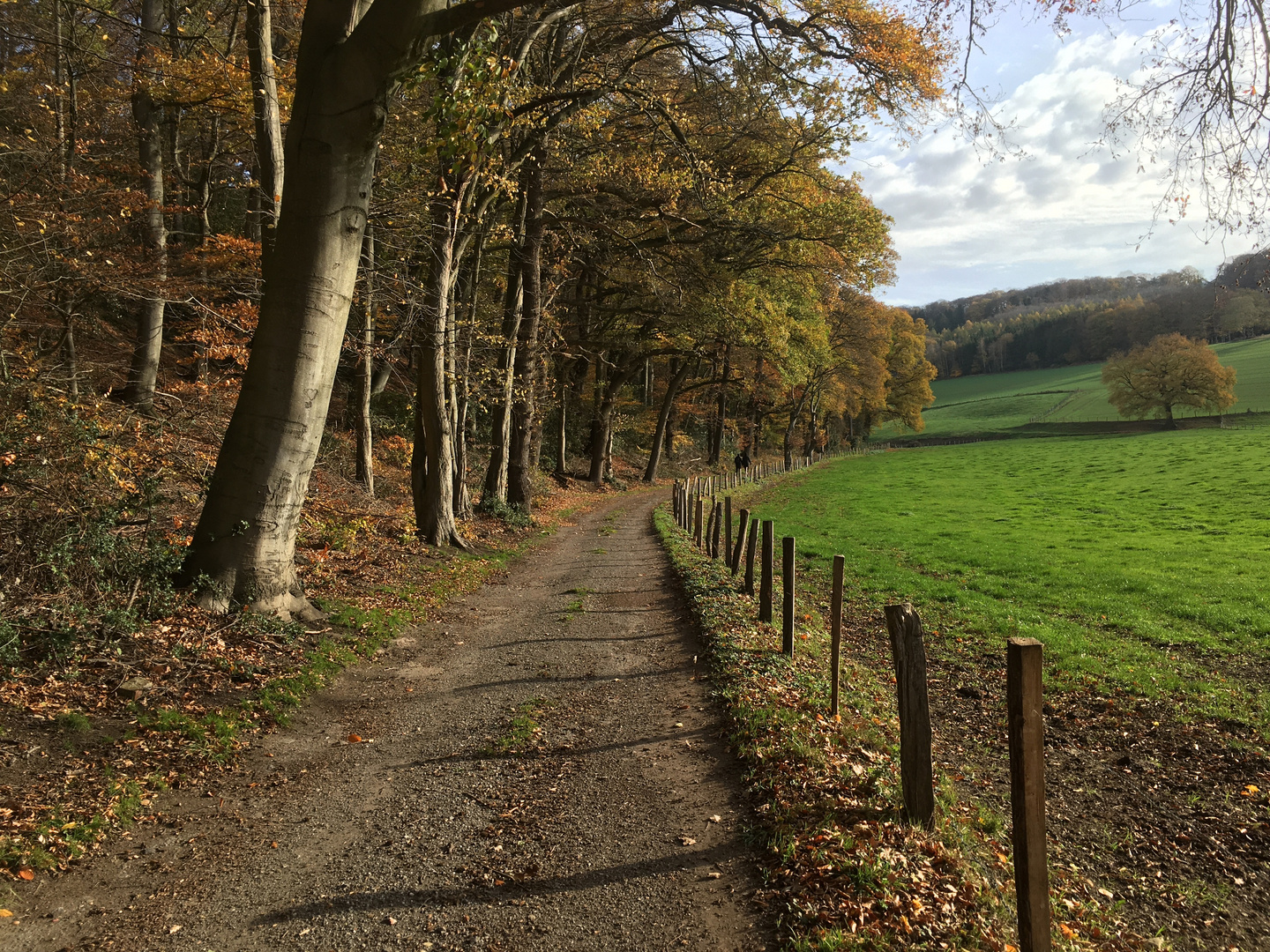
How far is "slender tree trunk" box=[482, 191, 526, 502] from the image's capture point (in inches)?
669

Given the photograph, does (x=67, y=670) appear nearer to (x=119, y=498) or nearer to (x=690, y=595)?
(x=119, y=498)

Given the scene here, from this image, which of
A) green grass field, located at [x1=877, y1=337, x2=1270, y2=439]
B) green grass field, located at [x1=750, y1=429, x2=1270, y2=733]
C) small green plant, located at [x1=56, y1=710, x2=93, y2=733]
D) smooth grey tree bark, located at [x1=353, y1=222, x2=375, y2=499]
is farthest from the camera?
green grass field, located at [x1=877, y1=337, x2=1270, y2=439]

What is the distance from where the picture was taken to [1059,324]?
448 feet

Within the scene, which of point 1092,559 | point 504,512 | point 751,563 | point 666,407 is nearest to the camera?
point 751,563

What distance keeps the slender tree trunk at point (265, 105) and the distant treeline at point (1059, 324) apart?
7715cm

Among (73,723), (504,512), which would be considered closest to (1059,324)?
(504,512)

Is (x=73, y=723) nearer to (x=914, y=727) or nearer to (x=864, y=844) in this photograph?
(x=864, y=844)

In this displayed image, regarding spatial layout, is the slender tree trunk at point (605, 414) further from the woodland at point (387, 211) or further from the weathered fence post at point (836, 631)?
the weathered fence post at point (836, 631)

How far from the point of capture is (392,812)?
479cm

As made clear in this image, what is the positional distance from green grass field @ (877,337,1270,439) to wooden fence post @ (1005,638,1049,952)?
79835 millimetres

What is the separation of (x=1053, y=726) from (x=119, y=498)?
9782 millimetres

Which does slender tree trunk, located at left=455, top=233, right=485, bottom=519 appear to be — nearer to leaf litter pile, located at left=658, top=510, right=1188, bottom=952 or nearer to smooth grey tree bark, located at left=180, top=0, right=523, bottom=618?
smooth grey tree bark, located at left=180, top=0, right=523, bottom=618

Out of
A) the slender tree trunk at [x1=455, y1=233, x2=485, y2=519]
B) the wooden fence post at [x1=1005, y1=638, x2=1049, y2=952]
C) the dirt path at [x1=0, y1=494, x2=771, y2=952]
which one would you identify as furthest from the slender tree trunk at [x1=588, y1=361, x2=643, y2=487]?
the wooden fence post at [x1=1005, y1=638, x2=1049, y2=952]

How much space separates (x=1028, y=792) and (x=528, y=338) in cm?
1681
